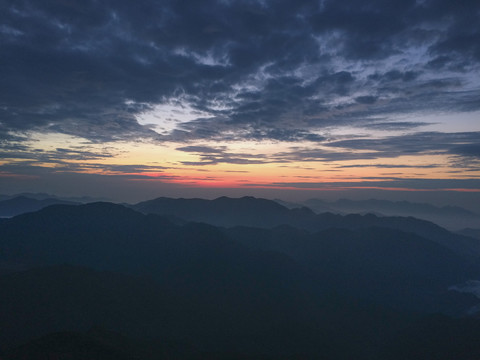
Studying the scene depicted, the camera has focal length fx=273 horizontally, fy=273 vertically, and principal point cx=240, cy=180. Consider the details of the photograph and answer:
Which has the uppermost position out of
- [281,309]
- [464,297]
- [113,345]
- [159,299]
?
[113,345]

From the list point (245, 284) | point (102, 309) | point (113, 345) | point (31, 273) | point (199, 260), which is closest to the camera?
point (113, 345)

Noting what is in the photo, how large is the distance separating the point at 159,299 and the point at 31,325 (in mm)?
49218

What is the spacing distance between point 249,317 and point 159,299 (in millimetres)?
45447

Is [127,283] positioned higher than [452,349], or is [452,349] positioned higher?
[127,283]

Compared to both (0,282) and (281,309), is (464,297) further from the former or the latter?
(0,282)

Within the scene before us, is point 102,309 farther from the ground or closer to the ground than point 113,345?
closer to the ground

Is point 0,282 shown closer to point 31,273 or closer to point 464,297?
point 31,273

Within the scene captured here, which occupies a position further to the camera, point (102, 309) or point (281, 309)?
point (281, 309)

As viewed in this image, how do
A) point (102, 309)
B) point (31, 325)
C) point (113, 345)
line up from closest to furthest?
1. point (113, 345)
2. point (31, 325)
3. point (102, 309)

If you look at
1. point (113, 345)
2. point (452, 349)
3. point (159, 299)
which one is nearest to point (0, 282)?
point (159, 299)

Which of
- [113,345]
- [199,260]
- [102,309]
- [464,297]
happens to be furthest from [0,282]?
[464,297]

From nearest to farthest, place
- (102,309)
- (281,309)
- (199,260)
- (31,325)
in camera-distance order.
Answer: (31,325) → (102,309) → (281,309) → (199,260)

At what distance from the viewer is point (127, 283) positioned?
451 ft

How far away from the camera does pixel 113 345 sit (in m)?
72.8
